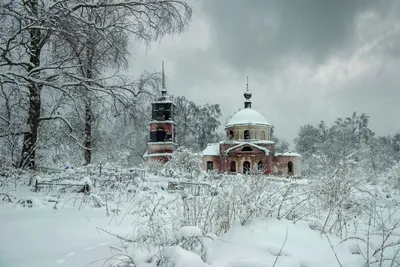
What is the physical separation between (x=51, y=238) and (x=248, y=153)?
1319 inches

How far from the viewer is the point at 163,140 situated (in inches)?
1577

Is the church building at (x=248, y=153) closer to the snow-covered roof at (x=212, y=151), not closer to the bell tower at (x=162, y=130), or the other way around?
the snow-covered roof at (x=212, y=151)

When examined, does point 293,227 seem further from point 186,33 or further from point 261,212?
point 186,33

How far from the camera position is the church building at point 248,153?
3647 cm

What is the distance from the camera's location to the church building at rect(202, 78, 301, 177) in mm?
36469

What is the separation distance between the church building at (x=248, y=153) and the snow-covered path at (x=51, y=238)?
30.3m

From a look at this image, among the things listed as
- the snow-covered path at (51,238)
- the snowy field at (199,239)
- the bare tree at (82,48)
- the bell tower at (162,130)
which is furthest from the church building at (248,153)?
the snowy field at (199,239)

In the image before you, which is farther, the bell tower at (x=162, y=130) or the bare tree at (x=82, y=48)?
the bell tower at (x=162, y=130)

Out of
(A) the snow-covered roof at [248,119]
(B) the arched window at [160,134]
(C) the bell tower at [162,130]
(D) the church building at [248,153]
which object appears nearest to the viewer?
(D) the church building at [248,153]

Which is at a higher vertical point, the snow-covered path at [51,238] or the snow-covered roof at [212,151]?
the snow-covered roof at [212,151]

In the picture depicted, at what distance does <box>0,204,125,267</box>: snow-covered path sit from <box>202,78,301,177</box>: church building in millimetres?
30333

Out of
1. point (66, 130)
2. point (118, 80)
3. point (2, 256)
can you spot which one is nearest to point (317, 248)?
point (2, 256)

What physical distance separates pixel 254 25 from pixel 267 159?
2708cm

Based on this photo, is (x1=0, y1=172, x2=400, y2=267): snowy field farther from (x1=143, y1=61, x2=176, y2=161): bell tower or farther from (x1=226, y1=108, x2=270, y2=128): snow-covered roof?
(x1=143, y1=61, x2=176, y2=161): bell tower
